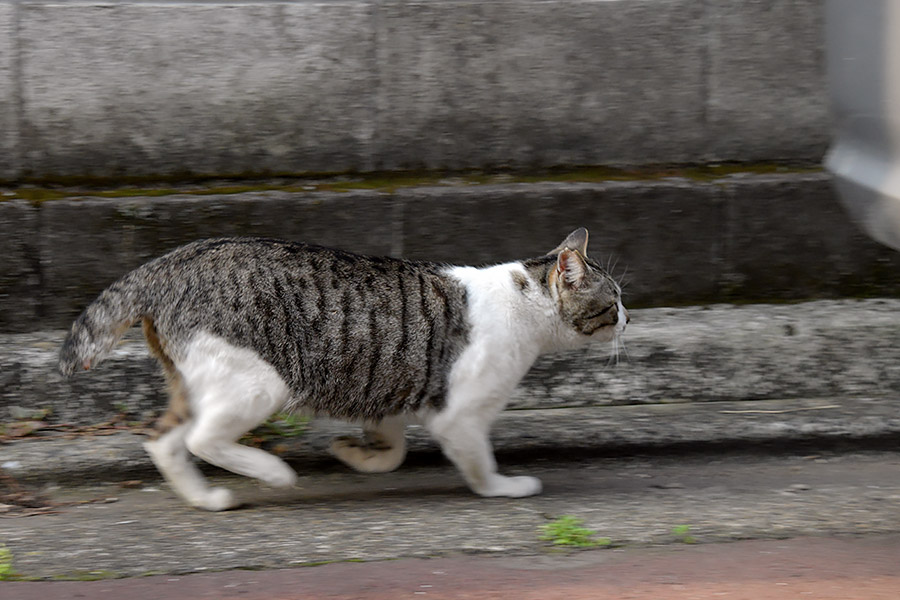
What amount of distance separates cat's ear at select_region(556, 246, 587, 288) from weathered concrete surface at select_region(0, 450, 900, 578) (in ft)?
2.62

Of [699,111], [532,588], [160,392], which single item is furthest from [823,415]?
[160,392]

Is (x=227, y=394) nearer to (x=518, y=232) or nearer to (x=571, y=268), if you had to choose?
(x=571, y=268)

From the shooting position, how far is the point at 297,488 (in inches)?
161

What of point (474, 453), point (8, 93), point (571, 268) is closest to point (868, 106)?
point (571, 268)

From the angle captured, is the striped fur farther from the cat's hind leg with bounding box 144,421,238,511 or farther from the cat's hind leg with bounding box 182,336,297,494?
the cat's hind leg with bounding box 144,421,238,511

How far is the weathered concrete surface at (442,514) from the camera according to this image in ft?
11.1

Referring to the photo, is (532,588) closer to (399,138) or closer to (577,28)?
(399,138)

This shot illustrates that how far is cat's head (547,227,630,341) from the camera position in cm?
393

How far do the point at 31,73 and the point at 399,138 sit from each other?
1.70m

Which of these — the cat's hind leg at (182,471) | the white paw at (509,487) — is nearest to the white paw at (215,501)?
the cat's hind leg at (182,471)

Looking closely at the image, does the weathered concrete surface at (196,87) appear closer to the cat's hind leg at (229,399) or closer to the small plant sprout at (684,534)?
the cat's hind leg at (229,399)

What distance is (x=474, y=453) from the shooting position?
12.5 feet

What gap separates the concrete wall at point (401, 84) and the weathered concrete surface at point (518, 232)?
25cm

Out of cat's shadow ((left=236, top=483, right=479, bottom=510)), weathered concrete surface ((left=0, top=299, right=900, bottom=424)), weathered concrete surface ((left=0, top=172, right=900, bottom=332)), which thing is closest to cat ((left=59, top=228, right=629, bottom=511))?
cat's shadow ((left=236, top=483, right=479, bottom=510))
